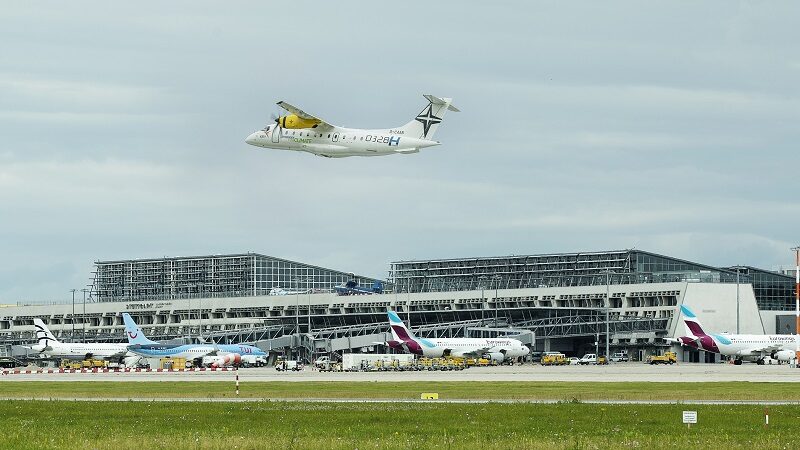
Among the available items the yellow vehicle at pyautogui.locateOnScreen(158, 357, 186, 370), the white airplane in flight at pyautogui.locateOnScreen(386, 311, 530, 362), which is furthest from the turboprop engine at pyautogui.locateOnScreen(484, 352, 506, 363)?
the yellow vehicle at pyautogui.locateOnScreen(158, 357, 186, 370)

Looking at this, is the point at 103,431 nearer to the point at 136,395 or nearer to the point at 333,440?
the point at 333,440

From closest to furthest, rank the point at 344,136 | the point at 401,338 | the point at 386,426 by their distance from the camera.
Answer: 1. the point at 386,426
2. the point at 344,136
3. the point at 401,338

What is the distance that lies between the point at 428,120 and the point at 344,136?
25.7 feet

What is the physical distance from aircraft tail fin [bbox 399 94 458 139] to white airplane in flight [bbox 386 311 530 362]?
85836mm

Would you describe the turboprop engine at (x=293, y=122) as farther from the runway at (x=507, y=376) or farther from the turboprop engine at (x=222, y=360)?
the turboprop engine at (x=222, y=360)

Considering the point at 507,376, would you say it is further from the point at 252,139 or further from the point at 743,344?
the point at 743,344

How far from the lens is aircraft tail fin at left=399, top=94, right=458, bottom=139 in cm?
9731

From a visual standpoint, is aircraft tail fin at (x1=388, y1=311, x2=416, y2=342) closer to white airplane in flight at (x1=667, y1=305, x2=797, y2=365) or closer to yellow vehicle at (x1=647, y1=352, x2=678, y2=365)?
yellow vehicle at (x1=647, y1=352, x2=678, y2=365)

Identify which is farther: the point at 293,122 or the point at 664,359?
the point at 664,359

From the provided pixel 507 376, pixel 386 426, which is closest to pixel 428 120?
pixel 507 376

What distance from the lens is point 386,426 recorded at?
54.4 m

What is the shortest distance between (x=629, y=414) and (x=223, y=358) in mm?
123651

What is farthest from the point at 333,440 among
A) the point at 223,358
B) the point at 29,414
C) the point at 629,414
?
the point at 223,358

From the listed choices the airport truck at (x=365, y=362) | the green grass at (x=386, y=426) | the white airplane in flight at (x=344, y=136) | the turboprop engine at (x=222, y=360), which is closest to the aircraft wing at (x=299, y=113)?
the white airplane in flight at (x=344, y=136)
